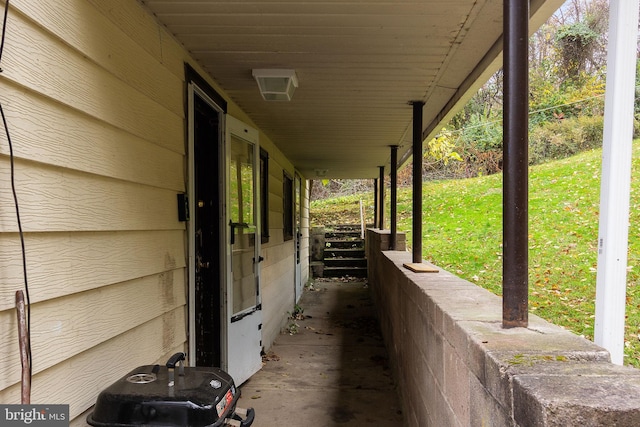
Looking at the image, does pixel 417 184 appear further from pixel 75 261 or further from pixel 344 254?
pixel 344 254

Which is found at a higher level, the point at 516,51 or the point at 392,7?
the point at 392,7

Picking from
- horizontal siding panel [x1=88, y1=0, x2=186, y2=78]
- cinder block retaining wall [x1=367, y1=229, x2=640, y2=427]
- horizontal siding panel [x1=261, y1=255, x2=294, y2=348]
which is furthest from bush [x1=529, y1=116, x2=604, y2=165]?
horizontal siding panel [x1=88, y1=0, x2=186, y2=78]

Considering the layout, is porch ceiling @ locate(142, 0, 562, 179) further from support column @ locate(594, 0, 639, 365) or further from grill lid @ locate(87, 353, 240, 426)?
grill lid @ locate(87, 353, 240, 426)

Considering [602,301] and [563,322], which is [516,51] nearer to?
[602,301]

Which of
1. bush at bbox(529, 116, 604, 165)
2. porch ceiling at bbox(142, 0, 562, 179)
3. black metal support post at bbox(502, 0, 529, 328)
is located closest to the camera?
black metal support post at bbox(502, 0, 529, 328)

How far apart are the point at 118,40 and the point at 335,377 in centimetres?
352

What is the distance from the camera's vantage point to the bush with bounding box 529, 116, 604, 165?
10070mm

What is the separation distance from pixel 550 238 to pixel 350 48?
19.3 feet

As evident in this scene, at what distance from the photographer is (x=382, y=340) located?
5.32 m

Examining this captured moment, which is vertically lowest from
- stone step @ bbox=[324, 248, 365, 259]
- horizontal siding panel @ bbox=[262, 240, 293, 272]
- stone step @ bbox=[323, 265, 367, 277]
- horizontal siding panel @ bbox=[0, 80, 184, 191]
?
stone step @ bbox=[323, 265, 367, 277]

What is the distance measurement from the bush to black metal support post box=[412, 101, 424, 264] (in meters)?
8.17

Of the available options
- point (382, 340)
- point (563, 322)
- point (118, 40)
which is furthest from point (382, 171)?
point (118, 40)

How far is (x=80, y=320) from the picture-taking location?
1.44 m

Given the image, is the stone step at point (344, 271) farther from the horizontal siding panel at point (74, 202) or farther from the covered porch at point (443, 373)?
the horizontal siding panel at point (74, 202)
